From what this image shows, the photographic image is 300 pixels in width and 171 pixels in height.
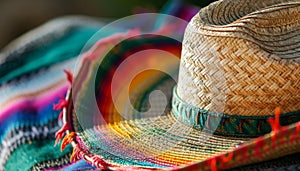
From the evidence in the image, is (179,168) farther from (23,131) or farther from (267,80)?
(23,131)

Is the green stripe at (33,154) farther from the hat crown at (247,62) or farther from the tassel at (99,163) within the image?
the hat crown at (247,62)

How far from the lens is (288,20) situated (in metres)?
1.36

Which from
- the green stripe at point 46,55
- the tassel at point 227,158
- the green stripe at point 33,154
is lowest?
the tassel at point 227,158

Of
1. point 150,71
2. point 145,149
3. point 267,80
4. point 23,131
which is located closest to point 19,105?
point 23,131

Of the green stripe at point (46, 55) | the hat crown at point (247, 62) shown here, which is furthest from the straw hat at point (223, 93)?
the green stripe at point (46, 55)

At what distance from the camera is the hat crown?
1.29 meters

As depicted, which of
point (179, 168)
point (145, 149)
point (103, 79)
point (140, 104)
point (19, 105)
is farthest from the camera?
point (19, 105)

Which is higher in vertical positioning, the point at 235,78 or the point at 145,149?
the point at 235,78

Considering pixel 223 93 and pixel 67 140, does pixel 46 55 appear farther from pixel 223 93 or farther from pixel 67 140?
pixel 223 93

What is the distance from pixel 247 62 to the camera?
1.29 metres

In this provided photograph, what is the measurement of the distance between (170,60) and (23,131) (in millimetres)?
526

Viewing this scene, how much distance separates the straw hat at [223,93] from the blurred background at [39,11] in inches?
118

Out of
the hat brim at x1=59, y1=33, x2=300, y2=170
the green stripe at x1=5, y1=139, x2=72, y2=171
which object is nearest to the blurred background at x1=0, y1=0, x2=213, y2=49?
the green stripe at x1=5, y1=139, x2=72, y2=171

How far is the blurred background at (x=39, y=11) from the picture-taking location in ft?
14.7
